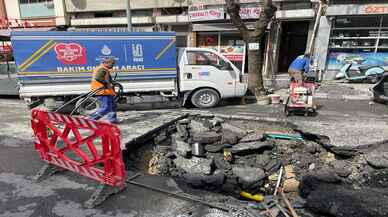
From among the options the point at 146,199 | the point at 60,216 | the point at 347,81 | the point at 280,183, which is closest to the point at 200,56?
the point at 280,183

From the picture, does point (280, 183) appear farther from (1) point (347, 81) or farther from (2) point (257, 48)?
(1) point (347, 81)

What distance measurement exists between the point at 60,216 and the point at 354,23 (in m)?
14.9

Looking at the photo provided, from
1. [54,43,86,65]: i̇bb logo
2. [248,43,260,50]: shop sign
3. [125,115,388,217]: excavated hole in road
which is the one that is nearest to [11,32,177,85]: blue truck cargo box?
[54,43,86,65]: i̇bb logo

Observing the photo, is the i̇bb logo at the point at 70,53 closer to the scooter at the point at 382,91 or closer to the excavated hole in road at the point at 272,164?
the excavated hole in road at the point at 272,164

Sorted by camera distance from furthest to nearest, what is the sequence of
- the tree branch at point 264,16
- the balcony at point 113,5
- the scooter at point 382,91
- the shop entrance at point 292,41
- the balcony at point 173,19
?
the balcony at point 113,5 < the balcony at point 173,19 < the shop entrance at point 292,41 < the tree branch at point 264,16 < the scooter at point 382,91

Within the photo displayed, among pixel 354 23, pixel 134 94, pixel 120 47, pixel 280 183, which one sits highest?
pixel 354 23

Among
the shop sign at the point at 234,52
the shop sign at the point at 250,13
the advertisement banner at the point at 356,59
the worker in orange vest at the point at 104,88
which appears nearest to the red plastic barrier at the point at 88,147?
the worker in orange vest at the point at 104,88

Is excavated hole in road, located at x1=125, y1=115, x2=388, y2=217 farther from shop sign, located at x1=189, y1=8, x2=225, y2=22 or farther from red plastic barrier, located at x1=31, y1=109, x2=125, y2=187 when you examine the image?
shop sign, located at x1=189, y1=8, x2=225, y2=22

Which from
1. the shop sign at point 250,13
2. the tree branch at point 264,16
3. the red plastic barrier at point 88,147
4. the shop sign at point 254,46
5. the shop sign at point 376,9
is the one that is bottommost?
the red plastic barrier at point 88,147

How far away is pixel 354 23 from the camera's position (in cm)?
1305

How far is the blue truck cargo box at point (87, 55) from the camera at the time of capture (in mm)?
7754

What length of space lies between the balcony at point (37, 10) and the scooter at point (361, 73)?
19818 mm

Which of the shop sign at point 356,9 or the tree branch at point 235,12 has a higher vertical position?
the shop sign at point 356,9

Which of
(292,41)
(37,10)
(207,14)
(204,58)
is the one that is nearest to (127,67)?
(204,58)
